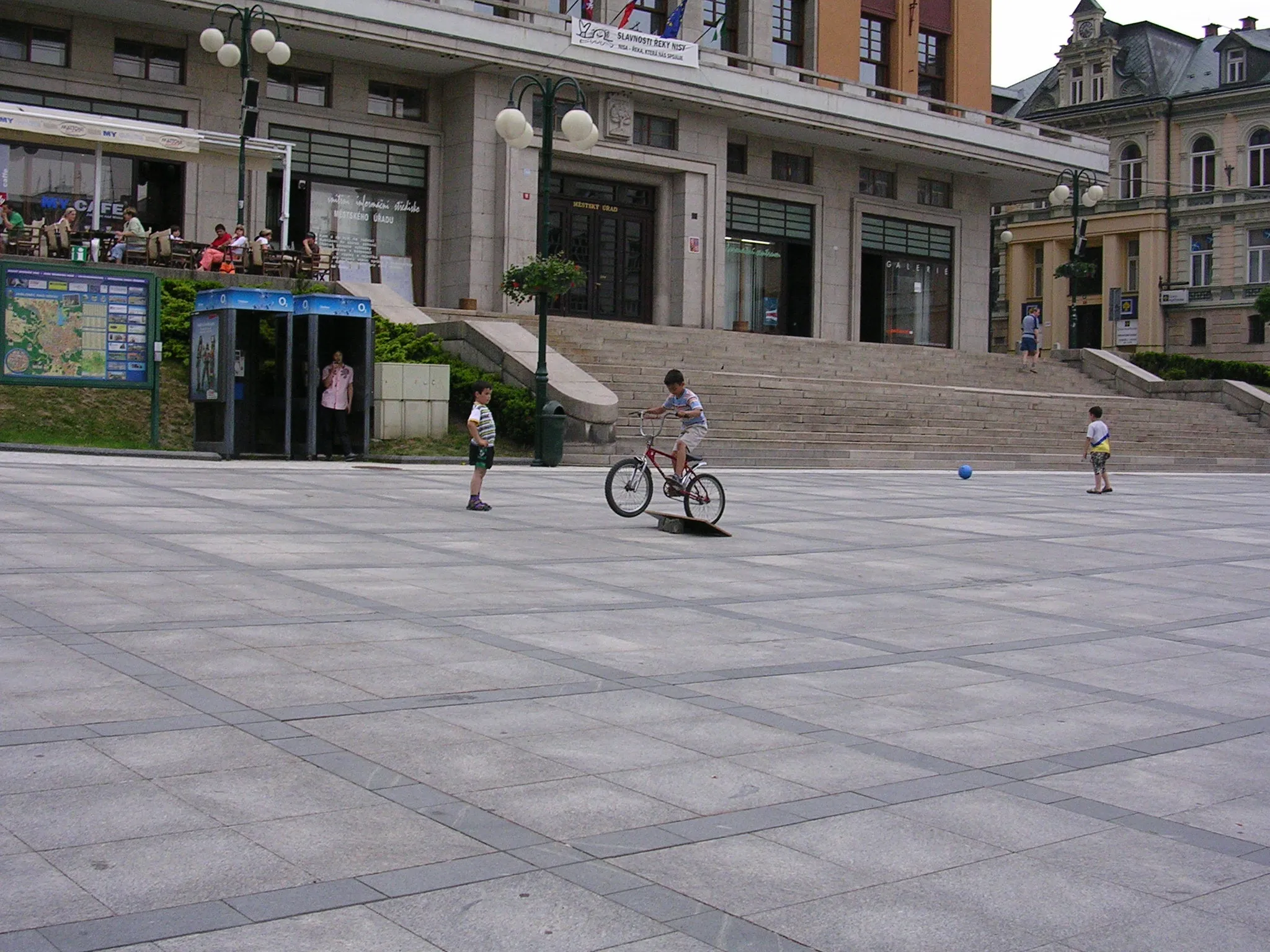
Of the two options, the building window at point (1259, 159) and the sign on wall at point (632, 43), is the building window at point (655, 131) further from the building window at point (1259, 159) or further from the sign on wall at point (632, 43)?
the building window at point (1259, 159)

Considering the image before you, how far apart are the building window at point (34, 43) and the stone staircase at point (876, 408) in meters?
12.2

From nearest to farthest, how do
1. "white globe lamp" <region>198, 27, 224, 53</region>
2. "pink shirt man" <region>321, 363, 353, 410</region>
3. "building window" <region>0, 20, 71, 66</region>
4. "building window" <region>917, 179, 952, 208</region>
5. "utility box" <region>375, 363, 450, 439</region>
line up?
1. "pink shirt man" <region>321, 363, 353, 410</region>
2. "utility box" <region>375, 363, 450, 439</region>
3. "white globe lamp" <region>198, 27, 224, 53</region>
4. "building window" <region>0, 20, 71, 66</region>
5. "building window" <region>917, 179, 952, 208</region>

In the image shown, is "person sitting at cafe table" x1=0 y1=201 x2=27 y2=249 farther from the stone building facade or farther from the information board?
the information board

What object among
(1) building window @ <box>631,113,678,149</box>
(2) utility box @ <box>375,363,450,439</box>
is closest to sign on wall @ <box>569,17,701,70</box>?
(1) building window @ <box>631,113,678,149</box>

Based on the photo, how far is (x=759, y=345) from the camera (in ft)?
123

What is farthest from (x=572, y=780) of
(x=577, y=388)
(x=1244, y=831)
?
(x=577, y=388)

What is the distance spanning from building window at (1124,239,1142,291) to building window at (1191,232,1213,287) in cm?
272

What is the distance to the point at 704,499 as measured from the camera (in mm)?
15547

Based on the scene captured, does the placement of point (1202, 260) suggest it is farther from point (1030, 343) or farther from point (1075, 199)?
point (1030, 343)

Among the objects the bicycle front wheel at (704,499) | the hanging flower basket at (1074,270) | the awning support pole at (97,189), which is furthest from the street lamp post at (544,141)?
the hanging flower basket at (1074,270)

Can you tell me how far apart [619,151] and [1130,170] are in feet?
144

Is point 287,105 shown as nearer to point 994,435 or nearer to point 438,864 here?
point 994,435

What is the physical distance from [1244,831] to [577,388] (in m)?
20.7

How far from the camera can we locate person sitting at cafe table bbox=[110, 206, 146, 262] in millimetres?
26969
